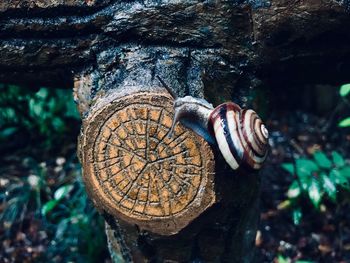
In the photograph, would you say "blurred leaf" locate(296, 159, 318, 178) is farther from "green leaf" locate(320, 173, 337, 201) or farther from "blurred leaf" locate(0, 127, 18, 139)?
"blurred leaf" locate(0, 127, 18, 139)

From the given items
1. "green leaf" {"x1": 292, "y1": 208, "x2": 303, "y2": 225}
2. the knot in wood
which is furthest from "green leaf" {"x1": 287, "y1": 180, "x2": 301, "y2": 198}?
the knot in wood

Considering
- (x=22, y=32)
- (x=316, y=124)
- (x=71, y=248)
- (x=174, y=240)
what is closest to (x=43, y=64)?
(x=22, y=32)

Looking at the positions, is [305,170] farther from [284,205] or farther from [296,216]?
[284,205]

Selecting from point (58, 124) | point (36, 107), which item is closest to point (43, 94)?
point (36, 107)

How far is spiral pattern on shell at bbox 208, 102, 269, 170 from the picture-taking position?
142cm

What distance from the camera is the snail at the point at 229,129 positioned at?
1.42m

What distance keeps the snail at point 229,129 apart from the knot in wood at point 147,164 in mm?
31

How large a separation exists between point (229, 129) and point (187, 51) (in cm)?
35

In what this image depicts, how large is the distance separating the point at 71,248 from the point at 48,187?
1.45ft

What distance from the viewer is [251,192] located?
1.79 metres

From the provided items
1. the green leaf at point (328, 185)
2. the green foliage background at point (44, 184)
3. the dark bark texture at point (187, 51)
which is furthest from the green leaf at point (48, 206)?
the green leaf at point (328, 185)

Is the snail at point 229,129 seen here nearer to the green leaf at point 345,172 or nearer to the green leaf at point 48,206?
the green leaf at point 345,172

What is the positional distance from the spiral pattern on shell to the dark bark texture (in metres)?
0.11

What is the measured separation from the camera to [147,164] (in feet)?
5.08
